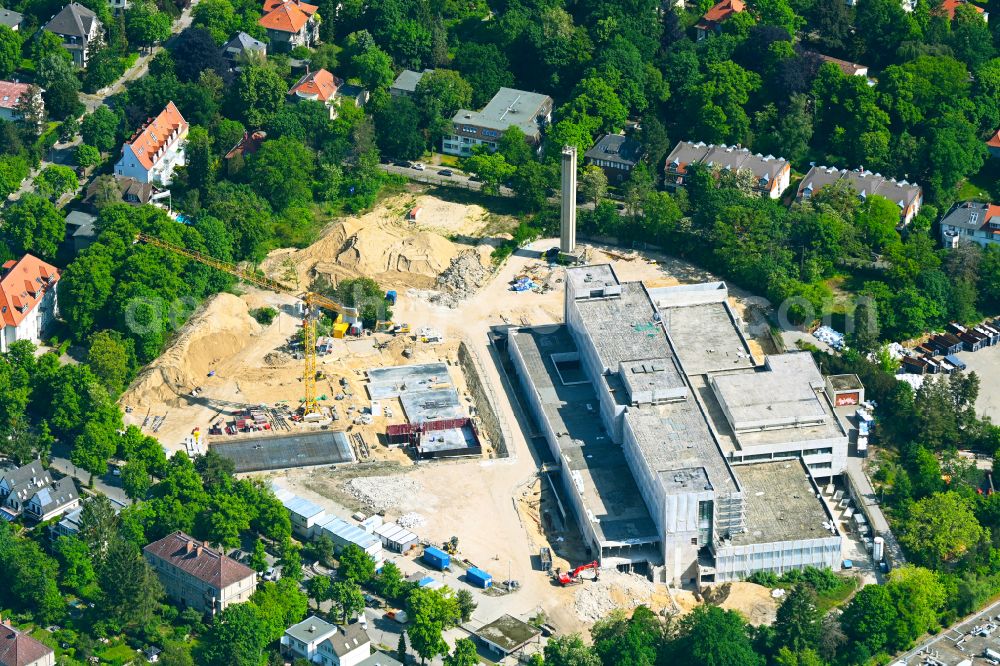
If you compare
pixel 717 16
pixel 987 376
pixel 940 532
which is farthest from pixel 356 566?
pixel 717 16

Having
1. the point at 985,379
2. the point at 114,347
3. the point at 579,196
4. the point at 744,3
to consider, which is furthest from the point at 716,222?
the point at 114,347

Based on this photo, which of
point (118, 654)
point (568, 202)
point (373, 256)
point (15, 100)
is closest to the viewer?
point (118, 654)

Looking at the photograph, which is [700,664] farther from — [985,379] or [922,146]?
[922,146]

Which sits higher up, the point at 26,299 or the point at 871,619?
the point at 26,299

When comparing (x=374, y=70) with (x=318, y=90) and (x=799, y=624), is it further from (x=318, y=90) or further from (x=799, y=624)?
(x=799, y=624)

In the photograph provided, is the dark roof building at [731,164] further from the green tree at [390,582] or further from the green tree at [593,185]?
the green tree at [390,582]

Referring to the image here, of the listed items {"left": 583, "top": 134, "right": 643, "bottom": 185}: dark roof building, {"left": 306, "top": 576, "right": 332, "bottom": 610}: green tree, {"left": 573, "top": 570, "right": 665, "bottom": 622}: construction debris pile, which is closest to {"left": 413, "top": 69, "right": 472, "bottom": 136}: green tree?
{"left": 583, "top": 134, "right": 643, "bottom": 185}: dark roof building
